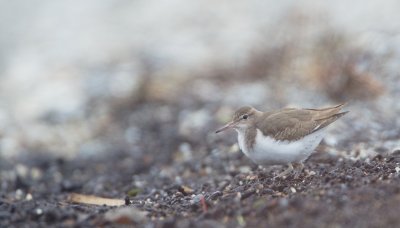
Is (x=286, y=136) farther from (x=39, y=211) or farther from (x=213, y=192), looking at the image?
(x=39, y=211)

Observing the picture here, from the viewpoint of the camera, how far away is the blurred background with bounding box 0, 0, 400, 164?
10.2 m

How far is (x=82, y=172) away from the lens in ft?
31.7

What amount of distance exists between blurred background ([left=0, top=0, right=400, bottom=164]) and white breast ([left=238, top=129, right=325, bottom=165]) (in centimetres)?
122

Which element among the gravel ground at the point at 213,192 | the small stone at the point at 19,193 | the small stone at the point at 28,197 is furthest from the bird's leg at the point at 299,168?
the small stone at the point at 19,193

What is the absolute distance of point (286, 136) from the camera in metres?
6.57

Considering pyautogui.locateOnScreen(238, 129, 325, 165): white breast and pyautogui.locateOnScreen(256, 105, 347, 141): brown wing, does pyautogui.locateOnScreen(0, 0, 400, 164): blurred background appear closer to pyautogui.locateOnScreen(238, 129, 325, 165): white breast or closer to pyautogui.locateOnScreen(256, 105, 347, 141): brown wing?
pyautogui.locateOnScreen(256, 105, 347, 141): brown wing

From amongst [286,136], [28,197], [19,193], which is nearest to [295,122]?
[286,136]

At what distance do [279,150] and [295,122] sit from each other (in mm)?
342

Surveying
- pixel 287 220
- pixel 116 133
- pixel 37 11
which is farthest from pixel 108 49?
pixel 287 220

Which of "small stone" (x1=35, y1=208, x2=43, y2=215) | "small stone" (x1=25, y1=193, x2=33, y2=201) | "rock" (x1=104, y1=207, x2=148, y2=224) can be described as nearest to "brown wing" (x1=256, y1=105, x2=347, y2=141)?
"rock" (x1=104, y1=207, x2=148, y2=224)

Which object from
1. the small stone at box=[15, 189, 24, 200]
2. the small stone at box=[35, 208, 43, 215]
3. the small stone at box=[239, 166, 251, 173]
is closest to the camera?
the small stone at box=[35, 208, 43, 215]

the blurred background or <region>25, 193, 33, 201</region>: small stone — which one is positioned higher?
the blurred background

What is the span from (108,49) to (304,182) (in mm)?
10549

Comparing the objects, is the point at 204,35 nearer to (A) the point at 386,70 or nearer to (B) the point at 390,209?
(A) the point at 386,70
